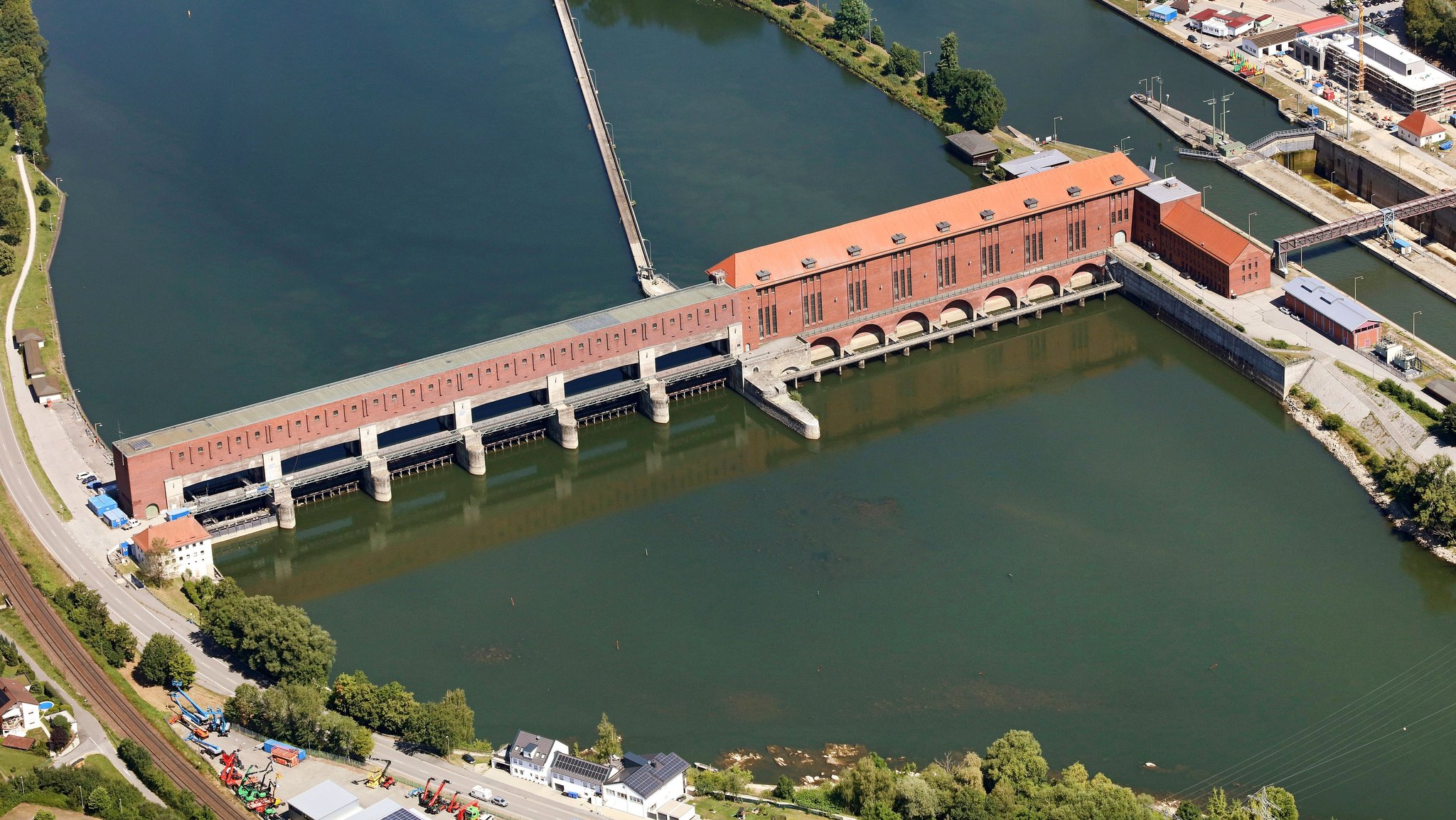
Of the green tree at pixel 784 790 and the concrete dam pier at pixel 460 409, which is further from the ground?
the concrete dam pier at pixel 460 409

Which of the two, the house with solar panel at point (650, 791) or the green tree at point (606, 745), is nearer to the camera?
the house with solar panel at point (650, 791)

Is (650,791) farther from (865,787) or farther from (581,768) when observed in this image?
(865,787)

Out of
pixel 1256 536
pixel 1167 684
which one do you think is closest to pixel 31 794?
pixel 1167 684

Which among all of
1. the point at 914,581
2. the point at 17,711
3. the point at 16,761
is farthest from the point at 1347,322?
the point at 16,761

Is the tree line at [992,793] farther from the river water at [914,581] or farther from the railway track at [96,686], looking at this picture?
the railway track at [96,686]

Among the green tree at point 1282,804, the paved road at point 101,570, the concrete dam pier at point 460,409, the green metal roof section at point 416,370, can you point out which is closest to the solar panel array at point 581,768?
the paved road at point 101,570

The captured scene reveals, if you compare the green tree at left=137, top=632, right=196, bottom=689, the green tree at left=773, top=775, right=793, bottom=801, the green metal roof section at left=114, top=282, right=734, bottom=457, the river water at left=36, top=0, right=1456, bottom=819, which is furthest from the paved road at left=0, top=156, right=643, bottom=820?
the green tree at left=773, top=775, right=793, bottom=801
